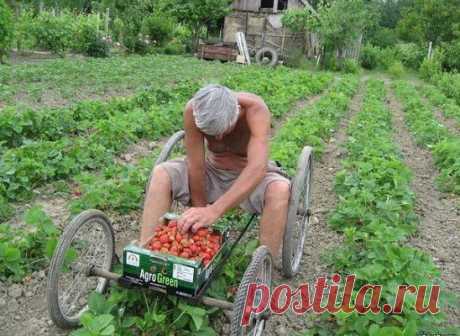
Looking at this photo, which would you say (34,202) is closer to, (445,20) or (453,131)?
(453,131)

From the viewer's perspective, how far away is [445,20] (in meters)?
32.7

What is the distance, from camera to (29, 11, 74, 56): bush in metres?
20.6

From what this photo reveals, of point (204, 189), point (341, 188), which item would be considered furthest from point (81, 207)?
point (341, 188)

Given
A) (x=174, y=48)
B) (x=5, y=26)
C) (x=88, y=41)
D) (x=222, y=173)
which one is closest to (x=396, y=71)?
(x=174, y=48)

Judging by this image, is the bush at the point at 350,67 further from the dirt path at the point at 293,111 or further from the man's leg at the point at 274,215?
the man's leg at the point at 274,215

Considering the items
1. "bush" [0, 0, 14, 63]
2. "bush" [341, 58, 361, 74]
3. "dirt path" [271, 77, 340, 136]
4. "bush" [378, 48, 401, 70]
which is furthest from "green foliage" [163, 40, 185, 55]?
"dirt path" [271, 77, 340, 136]

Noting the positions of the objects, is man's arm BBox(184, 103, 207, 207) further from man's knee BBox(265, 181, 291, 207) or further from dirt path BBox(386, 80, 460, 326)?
dirt path BBox(386, 80, 460, 326)

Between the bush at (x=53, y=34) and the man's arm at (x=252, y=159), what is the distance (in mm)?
18994

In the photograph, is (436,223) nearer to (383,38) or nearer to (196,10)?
(196,10)

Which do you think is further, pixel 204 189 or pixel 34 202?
pixel 34 202

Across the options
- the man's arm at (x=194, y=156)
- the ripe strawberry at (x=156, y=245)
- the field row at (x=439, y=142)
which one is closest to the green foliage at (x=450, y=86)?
the field row at (x=439, y=142)

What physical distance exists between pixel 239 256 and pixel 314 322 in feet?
2.38

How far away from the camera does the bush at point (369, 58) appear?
3269 centimetres

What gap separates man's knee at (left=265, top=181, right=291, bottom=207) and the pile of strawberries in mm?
515
